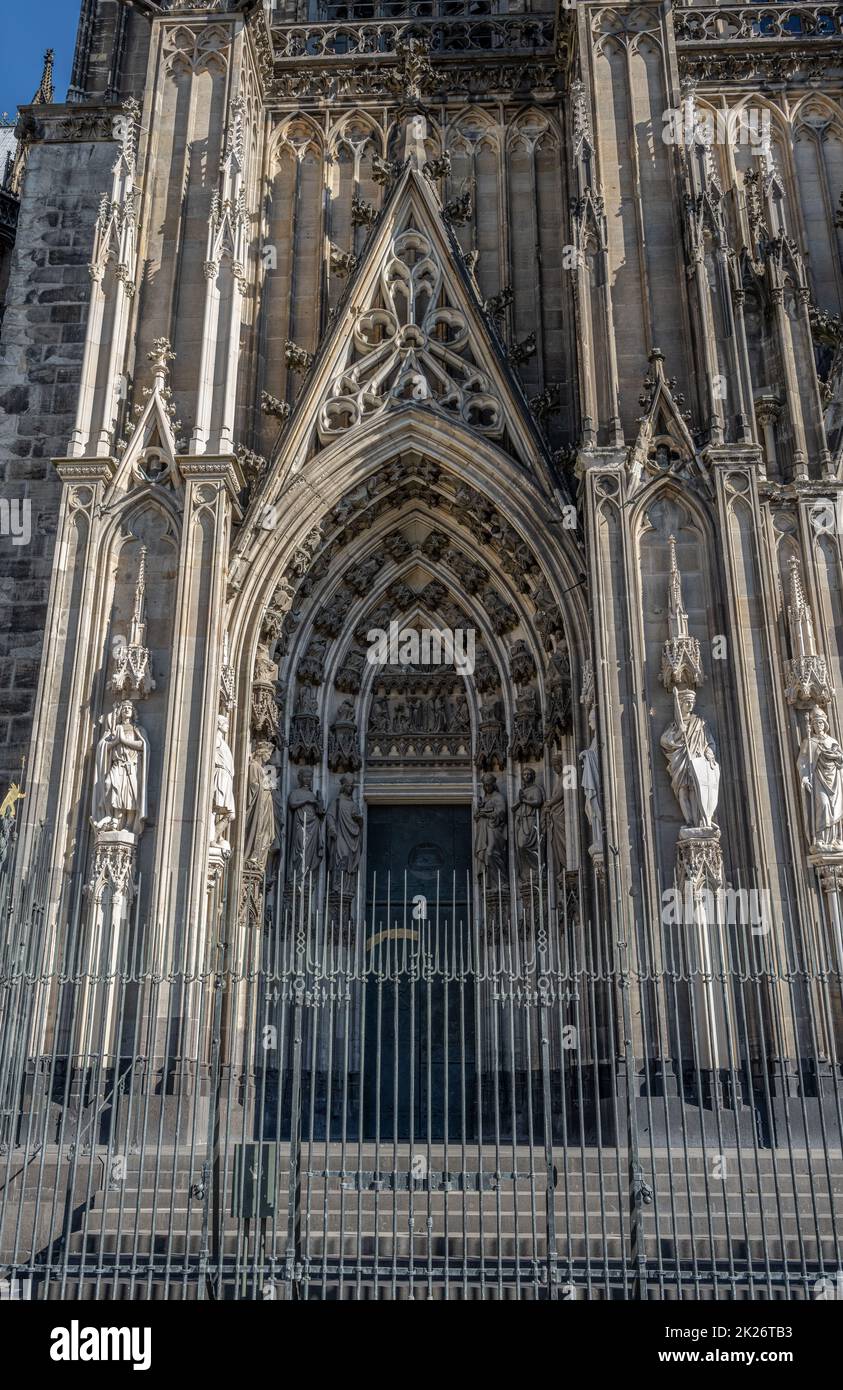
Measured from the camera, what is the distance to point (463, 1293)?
8117 mm

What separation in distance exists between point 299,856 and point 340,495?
4294mm

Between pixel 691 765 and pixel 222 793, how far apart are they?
471 cm

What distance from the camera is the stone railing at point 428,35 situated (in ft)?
63.0

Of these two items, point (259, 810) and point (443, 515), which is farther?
point (443, 515)

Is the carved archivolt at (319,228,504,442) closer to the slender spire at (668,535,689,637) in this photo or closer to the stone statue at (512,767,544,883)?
the slender spire at (668,535,689,637)

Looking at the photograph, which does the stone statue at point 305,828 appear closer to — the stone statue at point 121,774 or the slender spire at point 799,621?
the stone statue at point 121,774

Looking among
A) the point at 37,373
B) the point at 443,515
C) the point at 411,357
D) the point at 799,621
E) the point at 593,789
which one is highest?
the point at 37,373

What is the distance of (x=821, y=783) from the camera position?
43.0ft

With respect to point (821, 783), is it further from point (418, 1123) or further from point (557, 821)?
point (418, 1123)

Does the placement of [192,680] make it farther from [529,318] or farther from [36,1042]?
[529,318]

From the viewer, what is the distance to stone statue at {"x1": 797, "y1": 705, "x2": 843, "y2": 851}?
42.2ft

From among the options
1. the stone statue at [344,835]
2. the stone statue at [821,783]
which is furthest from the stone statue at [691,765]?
the stone statue at [344,835]

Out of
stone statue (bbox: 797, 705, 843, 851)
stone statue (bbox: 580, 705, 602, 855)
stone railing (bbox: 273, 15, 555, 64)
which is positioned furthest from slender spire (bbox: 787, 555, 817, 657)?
stone railing (bbox: 273, 15, 555, 64)

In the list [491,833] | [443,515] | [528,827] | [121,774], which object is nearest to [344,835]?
[491,833]
